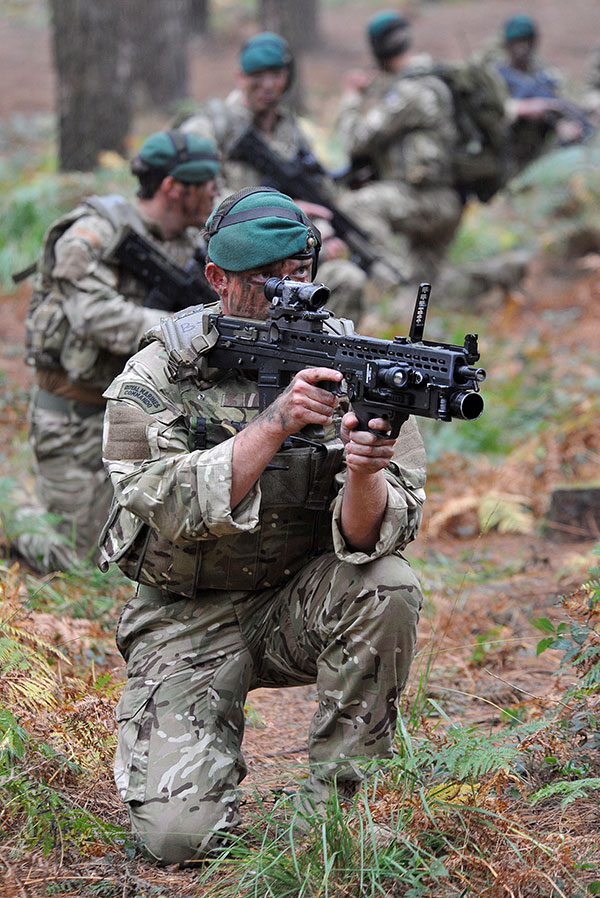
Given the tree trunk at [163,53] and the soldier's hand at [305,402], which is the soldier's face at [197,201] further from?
the tree trunk at [163,53]

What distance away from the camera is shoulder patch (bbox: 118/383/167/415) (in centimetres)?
318

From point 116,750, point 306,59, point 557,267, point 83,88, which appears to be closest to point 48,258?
point 116,750

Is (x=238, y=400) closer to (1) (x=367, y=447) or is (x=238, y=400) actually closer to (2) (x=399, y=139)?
(1) (x=367, y=447)

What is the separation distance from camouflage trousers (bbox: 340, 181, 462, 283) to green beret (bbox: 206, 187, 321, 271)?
6.20m

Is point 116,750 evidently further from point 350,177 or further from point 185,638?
point 350,177

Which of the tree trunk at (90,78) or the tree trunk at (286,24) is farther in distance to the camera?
the tree trunk at (286,24)

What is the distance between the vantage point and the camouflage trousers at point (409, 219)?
32.8 feet

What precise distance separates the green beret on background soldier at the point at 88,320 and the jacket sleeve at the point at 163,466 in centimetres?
213

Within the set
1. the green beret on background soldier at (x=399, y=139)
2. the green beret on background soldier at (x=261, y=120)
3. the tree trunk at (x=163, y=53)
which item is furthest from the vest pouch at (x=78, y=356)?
the tree trunk at (x=163, y=53)

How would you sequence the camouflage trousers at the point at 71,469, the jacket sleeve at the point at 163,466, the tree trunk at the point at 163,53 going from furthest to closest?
the tree trunk at the point at 163,53 → the camouflage trousers at the point at 71,469 → the jacket sleeve at the point at 163,466

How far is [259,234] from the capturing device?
3.16 m

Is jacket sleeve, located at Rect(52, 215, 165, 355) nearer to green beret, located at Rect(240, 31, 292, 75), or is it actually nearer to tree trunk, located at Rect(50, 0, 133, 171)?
green beret, located at Rect(240, 31, 292, 75)

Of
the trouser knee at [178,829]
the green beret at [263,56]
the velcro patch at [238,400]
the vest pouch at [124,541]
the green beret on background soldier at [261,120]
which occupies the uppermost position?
the green beret at [263,56]

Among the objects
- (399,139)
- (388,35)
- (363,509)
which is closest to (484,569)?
(363,509)
